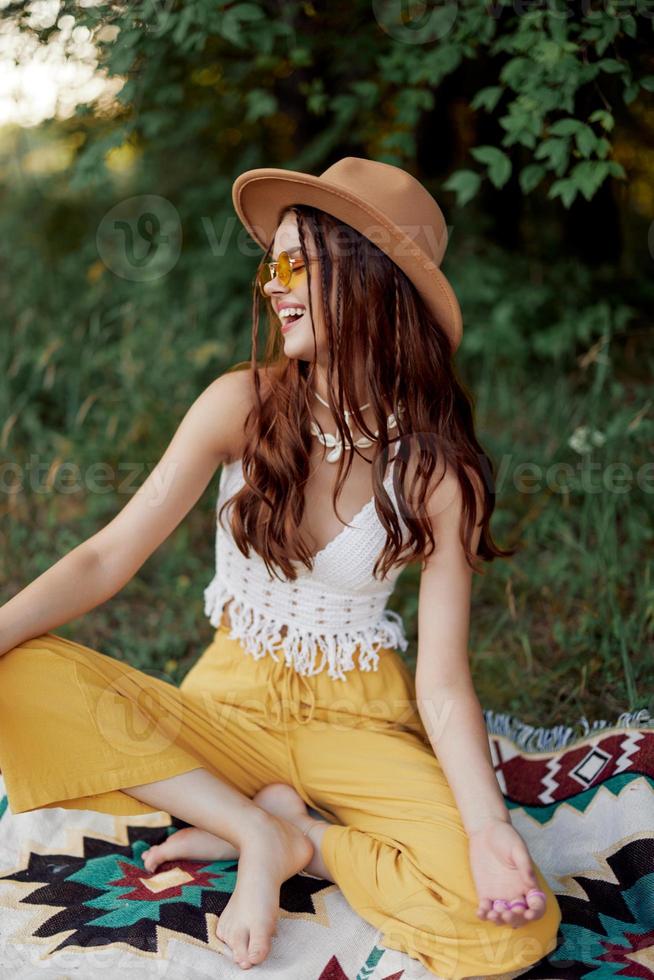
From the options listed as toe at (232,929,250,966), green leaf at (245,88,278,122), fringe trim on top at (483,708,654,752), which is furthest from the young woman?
green leaf at (245,88,278,122)

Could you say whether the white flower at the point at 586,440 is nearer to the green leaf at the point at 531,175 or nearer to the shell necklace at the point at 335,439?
the green leaf at the point at 531,175

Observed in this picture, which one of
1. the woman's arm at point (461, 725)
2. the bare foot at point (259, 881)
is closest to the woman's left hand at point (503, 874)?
the woman's arm at point (461, 725)

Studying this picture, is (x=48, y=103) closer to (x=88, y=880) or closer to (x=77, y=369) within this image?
(x=77, y=369)

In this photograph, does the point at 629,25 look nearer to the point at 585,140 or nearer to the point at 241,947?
the point at 585,140

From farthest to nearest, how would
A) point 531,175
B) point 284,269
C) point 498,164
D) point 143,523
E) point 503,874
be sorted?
1. point 531,175
2. point 498,164
3. point 143,523
4. point 284,269
5. point 503,874

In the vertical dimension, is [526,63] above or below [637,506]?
above

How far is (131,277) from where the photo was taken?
4.41 meters

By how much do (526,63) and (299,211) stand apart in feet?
3.25

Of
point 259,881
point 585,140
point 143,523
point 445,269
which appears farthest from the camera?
point 445,269

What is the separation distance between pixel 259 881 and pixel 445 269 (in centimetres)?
284

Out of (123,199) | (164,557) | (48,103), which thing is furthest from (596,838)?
(123,199)

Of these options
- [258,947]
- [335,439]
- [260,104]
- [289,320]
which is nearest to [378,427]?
[335,439]

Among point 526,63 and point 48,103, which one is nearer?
point 526,63

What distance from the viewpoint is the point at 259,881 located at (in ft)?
5.39
